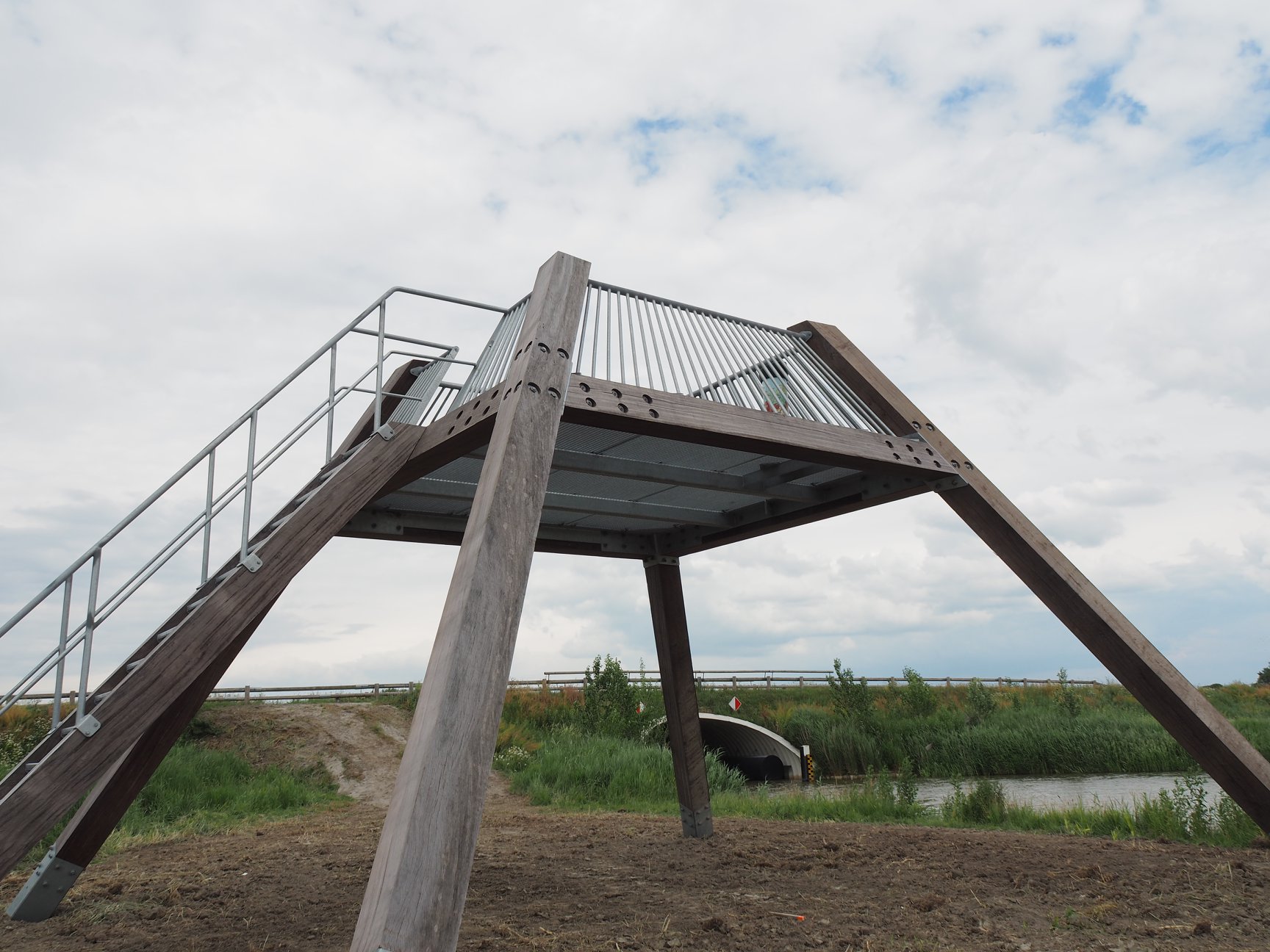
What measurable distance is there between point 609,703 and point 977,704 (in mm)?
10867

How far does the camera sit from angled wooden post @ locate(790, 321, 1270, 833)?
23.7 feet

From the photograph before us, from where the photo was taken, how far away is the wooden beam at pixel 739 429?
5.51 m

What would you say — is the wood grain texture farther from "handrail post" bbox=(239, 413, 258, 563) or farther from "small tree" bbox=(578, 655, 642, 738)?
"small tree" bbox=(578, 655, 642, 738)

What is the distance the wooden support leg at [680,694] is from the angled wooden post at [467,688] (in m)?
5.15

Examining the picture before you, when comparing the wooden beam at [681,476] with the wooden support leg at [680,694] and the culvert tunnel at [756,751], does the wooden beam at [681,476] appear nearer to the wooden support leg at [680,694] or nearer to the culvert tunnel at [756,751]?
the wooden support leg at [680,694]

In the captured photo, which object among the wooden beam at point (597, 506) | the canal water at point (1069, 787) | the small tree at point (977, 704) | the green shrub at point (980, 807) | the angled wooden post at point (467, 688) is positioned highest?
the wooden beam at point (597, 506)

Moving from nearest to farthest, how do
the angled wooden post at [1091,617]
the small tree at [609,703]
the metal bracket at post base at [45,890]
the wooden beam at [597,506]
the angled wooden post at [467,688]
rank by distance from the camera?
the angled wooden post at [467,688] < the metal bracket at post base at [45,890] < the angled wooden post at [1091,617] < the wooden beam at [597,506] < the small tree at [609,703]

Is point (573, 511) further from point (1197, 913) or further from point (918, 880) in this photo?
point (1197, 913)

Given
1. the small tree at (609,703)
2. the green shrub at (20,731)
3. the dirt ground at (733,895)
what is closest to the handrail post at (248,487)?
the dirt ground at (733,895)

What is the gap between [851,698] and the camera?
2230cm

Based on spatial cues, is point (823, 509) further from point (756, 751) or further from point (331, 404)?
point (756, 751)

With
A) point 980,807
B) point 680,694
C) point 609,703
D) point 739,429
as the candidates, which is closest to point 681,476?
point 739,429

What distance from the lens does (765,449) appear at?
253 inches

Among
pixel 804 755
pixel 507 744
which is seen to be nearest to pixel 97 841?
pixel 507 744
